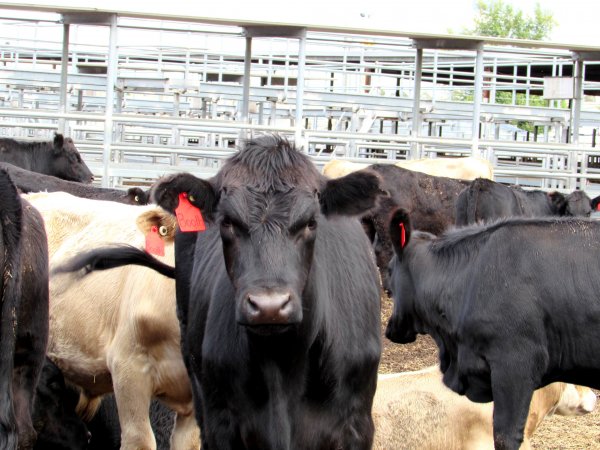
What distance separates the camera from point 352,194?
430cm

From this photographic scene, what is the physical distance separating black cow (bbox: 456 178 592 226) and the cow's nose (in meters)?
8.10

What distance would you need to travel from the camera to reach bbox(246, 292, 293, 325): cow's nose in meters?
3.66

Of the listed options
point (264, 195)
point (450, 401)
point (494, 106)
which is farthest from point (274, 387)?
point (494, 106)

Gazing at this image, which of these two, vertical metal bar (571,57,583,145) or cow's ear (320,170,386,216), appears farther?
vertical metal bar (571,57,583,145)

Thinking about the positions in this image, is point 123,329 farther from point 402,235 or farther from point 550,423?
point 550,423

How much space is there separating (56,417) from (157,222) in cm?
146

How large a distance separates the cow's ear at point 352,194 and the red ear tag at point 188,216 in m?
0.52

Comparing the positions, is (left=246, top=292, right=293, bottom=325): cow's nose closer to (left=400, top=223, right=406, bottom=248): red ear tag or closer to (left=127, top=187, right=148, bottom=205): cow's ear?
(left=400, top=223, right=406, bottom=248): red ear tag

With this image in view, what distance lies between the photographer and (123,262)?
18.0 feet

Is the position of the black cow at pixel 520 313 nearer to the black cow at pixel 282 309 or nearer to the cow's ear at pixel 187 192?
the black cow at pixel 282 309

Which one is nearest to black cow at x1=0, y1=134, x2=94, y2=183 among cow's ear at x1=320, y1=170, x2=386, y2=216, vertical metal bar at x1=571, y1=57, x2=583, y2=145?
vertical metal bar at x1=571, y1=57, x2=583, y2=145

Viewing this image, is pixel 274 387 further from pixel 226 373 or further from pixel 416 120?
pixel 416 120

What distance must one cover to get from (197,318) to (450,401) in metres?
2.44

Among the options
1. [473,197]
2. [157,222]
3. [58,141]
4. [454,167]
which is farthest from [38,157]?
[157,222]
